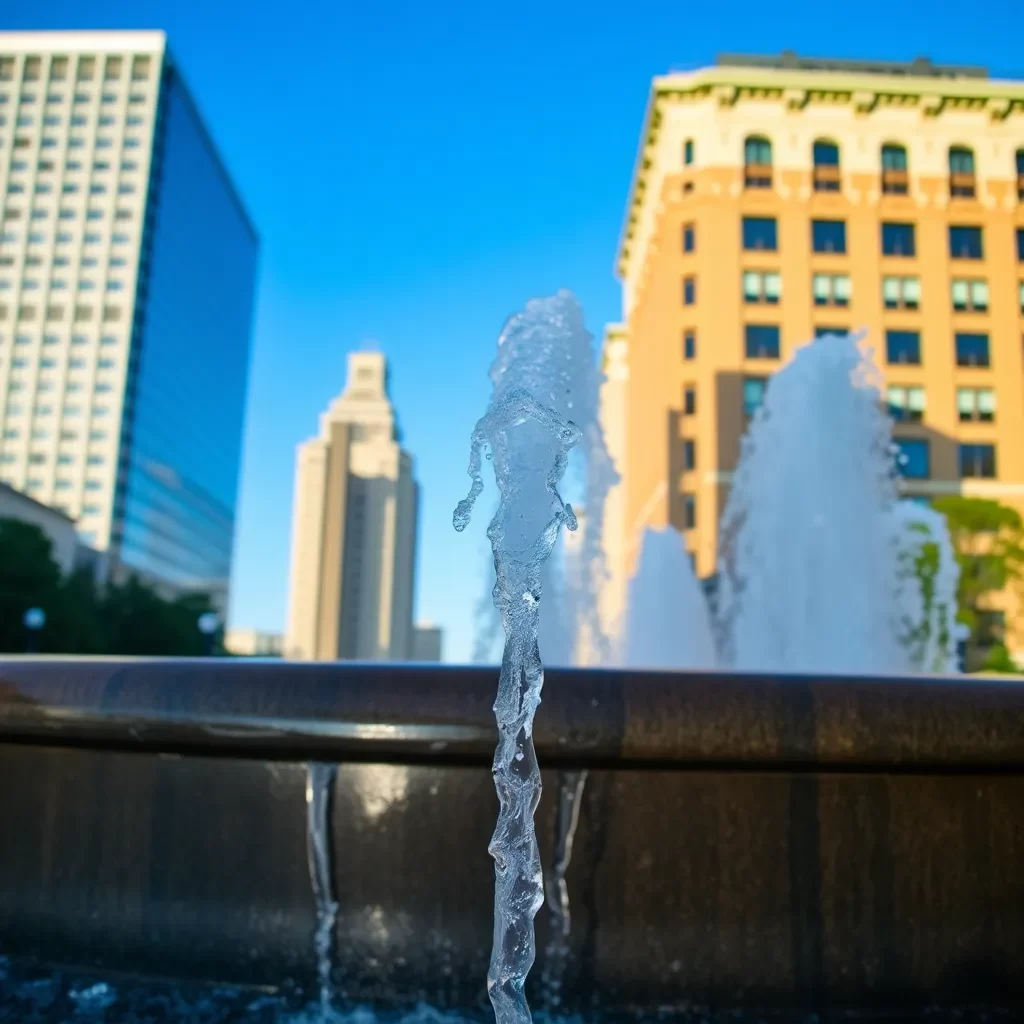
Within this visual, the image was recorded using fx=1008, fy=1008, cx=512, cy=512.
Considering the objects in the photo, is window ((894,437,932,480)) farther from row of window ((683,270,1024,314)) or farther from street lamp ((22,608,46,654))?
→ street lamp ((22,608,46,654))

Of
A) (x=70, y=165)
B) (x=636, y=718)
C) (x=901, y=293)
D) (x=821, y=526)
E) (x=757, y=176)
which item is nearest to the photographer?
(x=636, y=718)

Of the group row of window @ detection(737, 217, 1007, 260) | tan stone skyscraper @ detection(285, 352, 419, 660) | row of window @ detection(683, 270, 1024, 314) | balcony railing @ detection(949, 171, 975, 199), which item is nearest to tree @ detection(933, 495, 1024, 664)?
row of window @ detection(683, 270, 1024, 314)

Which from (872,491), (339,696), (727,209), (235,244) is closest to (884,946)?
(339,696)

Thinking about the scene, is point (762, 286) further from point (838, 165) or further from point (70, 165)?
point (70, 165)

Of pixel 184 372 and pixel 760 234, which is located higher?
pixel 184 372

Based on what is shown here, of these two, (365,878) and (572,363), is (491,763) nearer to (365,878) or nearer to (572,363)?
(365,878)

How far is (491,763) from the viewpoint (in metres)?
2.58

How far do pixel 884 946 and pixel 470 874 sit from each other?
1.05 metres

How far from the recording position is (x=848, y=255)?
39094 millimetres

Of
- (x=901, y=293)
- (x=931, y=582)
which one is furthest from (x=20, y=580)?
(x=901, y=293)

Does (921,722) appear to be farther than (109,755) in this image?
No

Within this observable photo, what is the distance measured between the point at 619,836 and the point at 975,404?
3995cm

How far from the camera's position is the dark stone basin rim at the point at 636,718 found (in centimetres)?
249

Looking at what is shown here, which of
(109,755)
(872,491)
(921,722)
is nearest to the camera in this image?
(921,722)
